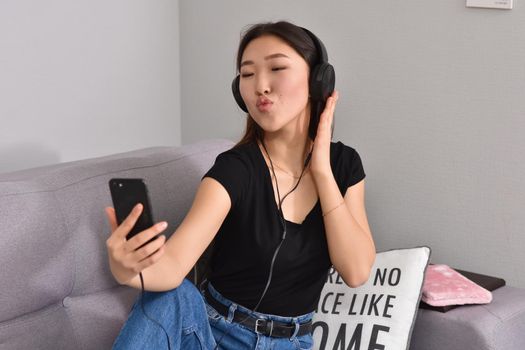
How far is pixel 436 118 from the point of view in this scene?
229 cm

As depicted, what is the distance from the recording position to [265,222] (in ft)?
5.65

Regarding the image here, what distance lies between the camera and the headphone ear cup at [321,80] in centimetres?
170

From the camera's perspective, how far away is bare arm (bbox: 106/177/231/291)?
1356mm

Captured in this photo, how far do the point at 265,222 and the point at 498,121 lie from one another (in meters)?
0.79

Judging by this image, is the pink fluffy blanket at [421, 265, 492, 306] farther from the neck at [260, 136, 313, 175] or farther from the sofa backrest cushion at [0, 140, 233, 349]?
the sofa backrest cushion at [0, 140, 233, 349]

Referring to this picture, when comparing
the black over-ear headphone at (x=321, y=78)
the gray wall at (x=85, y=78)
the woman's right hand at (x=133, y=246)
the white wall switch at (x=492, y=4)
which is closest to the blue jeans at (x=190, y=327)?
the woman's right hand at (x=133, y=246)

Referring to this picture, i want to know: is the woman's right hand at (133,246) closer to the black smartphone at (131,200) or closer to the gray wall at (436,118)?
the black smartphone at (131,200)

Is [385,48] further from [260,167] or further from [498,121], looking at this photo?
[260,167]

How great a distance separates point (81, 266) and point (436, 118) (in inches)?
41.2

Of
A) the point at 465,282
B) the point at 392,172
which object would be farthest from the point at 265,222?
the point at 392,172

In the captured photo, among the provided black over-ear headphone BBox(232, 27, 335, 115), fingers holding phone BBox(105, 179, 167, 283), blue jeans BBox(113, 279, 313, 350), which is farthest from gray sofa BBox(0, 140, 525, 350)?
black over-ear headphone BBox(232, 27, 335, 115)

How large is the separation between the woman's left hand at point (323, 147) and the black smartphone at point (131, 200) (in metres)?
0.47

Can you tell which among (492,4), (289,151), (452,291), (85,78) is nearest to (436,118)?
(492,4)

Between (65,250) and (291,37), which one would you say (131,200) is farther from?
(291,37)
